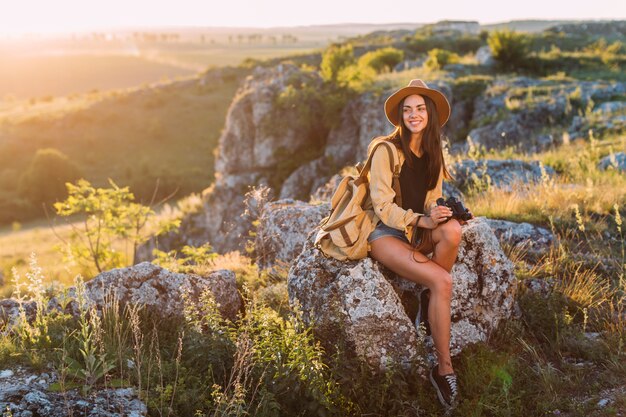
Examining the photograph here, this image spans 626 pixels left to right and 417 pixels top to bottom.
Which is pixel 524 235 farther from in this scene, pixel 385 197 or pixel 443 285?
pixel 385 197

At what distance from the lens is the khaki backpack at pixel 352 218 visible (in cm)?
506

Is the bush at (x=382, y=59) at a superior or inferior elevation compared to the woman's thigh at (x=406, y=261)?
superior

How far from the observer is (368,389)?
4688mm

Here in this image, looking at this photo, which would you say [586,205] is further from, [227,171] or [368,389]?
[227,171]

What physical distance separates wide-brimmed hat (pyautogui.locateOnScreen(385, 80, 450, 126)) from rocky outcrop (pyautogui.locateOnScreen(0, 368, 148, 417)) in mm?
3447

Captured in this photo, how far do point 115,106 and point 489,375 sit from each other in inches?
2761

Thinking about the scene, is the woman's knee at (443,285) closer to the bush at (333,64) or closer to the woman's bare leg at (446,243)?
the woman's bare leg at (446,243)

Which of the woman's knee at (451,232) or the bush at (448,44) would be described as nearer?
the woman's knee at (451,232)

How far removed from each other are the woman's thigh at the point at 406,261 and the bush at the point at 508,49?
2510 centimetres

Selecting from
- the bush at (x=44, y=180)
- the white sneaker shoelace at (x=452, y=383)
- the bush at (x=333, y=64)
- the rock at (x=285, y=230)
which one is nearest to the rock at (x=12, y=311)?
the rock at (x=285, y=230)

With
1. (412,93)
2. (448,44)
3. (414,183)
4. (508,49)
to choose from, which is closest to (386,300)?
(414,183)

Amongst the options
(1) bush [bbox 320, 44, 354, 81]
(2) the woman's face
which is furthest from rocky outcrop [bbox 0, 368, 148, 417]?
(1) bush [bbox 320, 44, 354, 81]

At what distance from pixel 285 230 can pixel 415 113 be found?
3.43 meters

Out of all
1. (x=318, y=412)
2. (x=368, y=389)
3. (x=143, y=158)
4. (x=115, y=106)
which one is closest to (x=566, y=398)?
(x=368, y=389)
